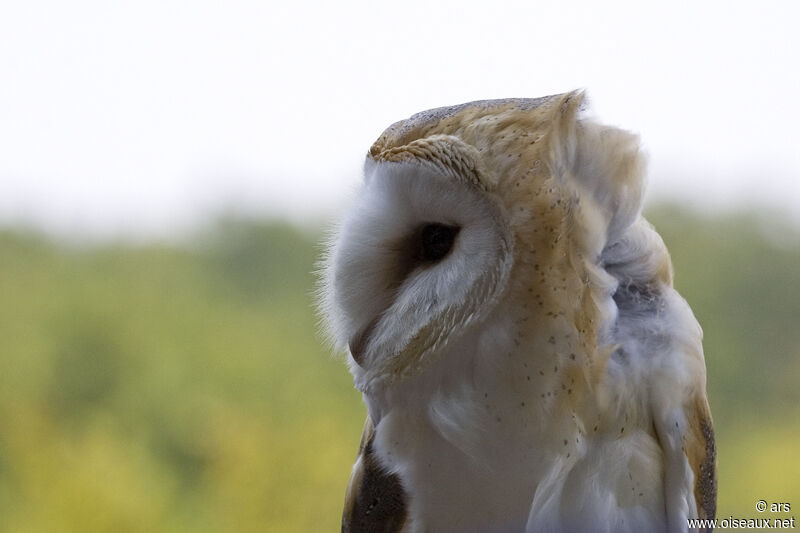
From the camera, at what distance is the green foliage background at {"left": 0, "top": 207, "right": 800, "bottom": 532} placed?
3.10 m

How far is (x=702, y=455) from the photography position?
997mm

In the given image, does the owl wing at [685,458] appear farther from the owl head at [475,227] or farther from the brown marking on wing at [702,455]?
the owl head at [475,227]

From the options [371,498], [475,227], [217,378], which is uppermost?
[475,227]

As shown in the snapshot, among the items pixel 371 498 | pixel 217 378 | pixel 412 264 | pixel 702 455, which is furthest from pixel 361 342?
pixel 217 378

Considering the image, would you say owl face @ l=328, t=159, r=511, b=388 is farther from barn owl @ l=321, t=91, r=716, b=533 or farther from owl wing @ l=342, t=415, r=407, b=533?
owl wing @ l=342, t=415, r=407, b=533

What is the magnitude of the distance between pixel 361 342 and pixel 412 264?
0.31 ft

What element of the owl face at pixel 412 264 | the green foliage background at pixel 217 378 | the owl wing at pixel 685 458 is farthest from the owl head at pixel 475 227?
the green foliage background at pixel 217 378

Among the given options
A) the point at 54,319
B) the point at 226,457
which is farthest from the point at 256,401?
the point at 54,319

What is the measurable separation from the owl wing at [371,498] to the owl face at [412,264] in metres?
0.18

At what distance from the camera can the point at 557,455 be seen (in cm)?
92

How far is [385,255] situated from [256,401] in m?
2.44

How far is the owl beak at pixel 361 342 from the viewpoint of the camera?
3.11 feet

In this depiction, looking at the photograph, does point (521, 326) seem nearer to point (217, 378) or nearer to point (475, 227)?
point (475, 227)

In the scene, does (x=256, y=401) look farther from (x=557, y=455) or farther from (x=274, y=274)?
(x=557, y=455)
